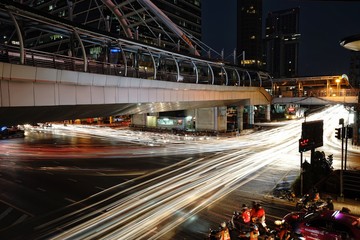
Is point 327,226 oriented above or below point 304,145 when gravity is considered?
below

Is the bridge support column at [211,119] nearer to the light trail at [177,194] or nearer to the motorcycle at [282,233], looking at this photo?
the light trail at [177,194]

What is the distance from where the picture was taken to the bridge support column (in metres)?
45.9

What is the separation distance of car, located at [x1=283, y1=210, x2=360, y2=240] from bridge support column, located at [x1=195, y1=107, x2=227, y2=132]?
1399 inches

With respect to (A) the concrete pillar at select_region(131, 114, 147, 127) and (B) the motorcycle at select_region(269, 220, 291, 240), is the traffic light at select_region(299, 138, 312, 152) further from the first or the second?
(A) the concrete pillar at select_region(131, 114, 147, 127)

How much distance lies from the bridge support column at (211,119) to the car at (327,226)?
35523 mm

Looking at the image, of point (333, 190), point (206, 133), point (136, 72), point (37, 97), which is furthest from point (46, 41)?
point (333, 190)

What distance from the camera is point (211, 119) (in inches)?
1827

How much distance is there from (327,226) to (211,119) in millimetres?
36985

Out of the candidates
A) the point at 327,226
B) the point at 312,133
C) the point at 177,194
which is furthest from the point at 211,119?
the point at 327,226

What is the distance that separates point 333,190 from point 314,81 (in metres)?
58.1

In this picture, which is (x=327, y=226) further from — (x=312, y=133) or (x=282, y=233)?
(x=312, y=133)

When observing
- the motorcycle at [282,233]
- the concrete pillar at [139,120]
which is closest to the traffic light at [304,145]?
the motorcycle at [282,233]

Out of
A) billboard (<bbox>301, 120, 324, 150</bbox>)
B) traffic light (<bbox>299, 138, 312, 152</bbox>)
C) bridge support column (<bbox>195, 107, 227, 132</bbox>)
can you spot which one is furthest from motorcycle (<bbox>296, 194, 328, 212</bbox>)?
bridge support column (<bbox>195, 107, 227, 132</bbox>)

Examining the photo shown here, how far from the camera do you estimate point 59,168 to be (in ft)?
74.7
